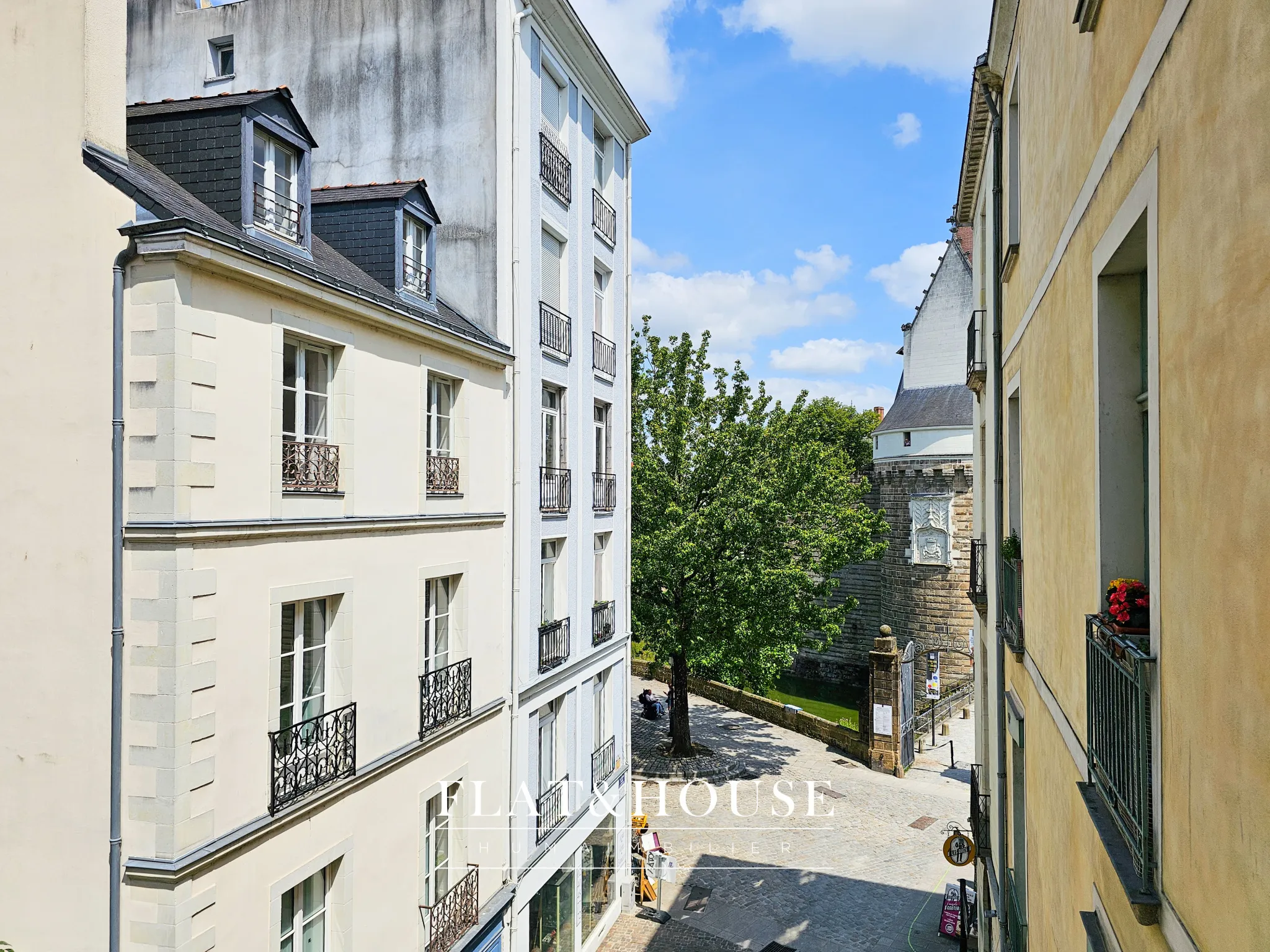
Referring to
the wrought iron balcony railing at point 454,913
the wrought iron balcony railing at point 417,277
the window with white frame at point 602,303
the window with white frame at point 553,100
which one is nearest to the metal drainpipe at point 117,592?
the wrought iron balcony railing at point 454,913

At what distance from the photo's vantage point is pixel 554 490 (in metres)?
14.9

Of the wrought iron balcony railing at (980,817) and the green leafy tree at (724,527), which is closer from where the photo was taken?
the wrought iron balcony railing at (980,817)

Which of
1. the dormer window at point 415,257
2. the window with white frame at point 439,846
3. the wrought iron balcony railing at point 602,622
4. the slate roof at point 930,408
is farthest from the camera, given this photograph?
the slate roof at point 930,408

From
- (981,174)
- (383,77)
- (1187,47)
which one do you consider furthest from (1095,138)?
(383,77)

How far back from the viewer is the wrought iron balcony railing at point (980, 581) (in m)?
13.0

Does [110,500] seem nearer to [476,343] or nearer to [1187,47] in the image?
[476,343]

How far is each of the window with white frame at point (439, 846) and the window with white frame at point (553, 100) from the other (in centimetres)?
1091

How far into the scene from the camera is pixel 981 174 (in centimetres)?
1446

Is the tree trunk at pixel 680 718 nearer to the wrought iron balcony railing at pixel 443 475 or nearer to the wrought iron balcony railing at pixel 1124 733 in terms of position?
the wrought iron balcony railing at pixel 443 475

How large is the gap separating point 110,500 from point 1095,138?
25.1ft

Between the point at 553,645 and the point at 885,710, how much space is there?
14.6 metres

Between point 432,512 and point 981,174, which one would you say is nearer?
point 432,512

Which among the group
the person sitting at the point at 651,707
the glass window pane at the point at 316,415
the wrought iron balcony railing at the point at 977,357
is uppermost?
the wrought iron balcony railing at the point at 977,357

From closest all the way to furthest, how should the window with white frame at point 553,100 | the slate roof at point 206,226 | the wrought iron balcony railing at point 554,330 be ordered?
the slate roof at point 206,226, the wrought iron balcony railing at point 554,330, the window with white frame at point 553,100
